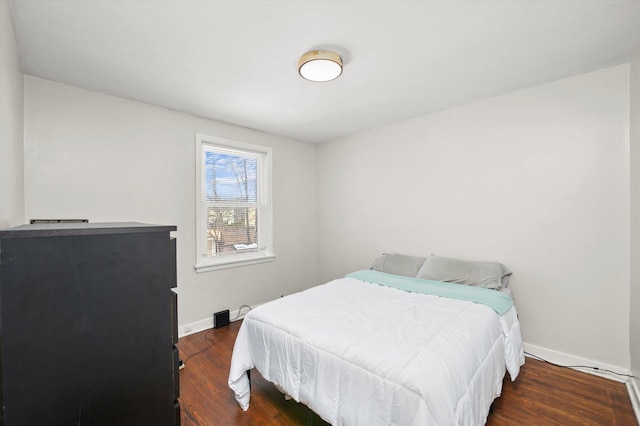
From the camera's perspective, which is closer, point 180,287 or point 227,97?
point 227,97

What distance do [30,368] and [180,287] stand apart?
2.24 metres

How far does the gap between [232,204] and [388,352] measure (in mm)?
2664

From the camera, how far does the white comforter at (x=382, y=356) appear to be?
1.25m

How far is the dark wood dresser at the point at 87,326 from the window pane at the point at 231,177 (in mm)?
2386

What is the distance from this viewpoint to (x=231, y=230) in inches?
138

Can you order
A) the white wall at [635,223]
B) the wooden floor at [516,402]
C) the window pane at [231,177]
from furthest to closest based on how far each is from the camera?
the window pane at [231,177] → the white wall at [635,223] → the wooden floor at [516,402]

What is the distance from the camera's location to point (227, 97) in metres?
2.63

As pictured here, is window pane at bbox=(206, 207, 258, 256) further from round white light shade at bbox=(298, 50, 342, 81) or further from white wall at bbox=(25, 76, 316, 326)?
round white light shade at bbox=(298, 50, 342, 81)

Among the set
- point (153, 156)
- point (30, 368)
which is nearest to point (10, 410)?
point (30, 368)

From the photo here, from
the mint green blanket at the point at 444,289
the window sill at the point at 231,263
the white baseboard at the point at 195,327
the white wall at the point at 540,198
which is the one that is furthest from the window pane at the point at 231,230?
the white wall at the point at 540,198

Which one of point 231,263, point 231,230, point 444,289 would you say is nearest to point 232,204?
point 231,230

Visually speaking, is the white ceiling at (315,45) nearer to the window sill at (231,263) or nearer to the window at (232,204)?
the window at (232,204)

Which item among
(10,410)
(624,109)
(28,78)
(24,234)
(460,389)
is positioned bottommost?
(460,389)

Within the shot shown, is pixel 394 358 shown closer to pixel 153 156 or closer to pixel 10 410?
pixel 10 410
